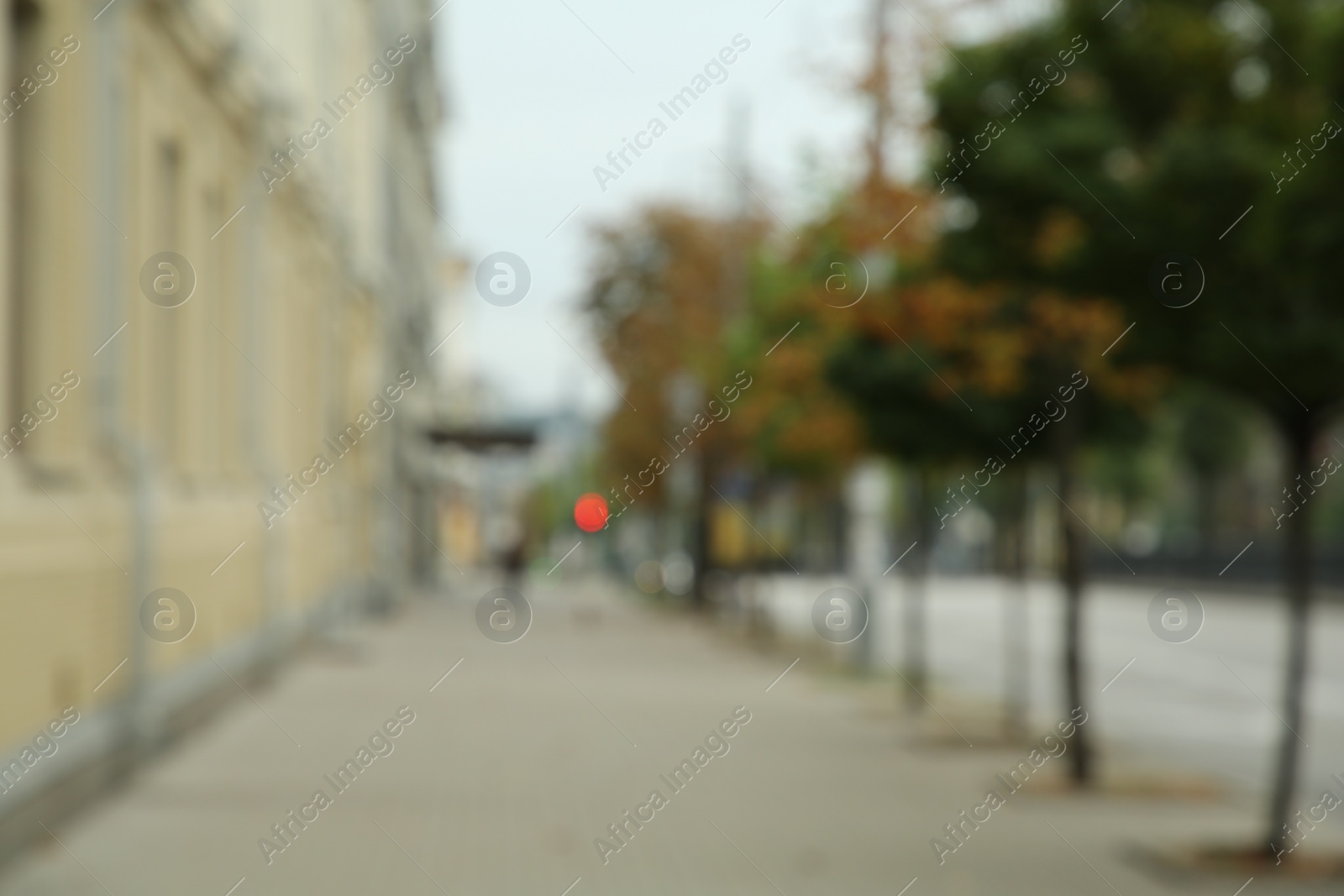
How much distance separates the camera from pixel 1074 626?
498 inches

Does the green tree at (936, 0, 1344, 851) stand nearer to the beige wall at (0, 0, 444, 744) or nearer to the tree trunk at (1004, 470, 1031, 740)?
the beige wall at (0, 0, 444, 744)

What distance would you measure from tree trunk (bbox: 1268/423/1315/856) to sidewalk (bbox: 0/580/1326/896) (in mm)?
623

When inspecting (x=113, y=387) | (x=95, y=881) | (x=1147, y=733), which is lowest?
(x=1147, y=733)

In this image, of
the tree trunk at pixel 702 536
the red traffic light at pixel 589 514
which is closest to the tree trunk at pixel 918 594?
the red traffic light at pixel 589 514

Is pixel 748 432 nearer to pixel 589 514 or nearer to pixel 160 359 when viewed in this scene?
pixel 589 514

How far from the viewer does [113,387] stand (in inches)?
476

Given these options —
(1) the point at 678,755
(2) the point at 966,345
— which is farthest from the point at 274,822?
(2) the point at 966,345

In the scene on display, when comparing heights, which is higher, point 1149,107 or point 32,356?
point 32,356

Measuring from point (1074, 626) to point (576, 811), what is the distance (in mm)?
3881

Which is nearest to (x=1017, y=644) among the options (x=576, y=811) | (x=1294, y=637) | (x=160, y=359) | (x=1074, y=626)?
(x=1074, y=626)

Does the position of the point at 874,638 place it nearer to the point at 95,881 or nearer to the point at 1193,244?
the point at 1193,244

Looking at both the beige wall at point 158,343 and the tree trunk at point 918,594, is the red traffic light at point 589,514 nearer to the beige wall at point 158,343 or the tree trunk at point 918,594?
the beige wall at point 158,343

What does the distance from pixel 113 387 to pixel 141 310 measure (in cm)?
209

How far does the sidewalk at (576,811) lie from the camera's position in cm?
852
